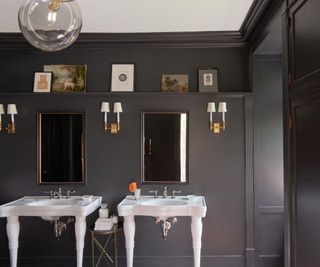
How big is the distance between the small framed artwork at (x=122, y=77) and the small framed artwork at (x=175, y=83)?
1.24 feet

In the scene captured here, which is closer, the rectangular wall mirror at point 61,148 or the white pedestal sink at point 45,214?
the white pedestal sink at point 45,214

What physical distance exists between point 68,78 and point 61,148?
0.83 meters

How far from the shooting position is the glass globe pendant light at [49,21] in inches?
70.0

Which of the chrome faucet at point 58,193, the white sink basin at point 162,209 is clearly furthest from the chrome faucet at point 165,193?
the chrome faucet at point 58,193

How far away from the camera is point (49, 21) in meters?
1.78

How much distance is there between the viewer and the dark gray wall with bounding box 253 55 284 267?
3934 mm

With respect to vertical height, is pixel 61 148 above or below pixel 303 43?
below

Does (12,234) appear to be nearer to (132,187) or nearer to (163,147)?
(132,187)

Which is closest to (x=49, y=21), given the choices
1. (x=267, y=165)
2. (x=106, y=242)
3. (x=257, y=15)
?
(x=257, y=15)

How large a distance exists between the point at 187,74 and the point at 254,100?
839mm

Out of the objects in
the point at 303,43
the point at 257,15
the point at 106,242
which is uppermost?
the point at 257,15

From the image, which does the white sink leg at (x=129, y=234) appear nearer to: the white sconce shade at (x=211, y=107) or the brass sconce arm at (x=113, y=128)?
the brass sconce arm at (x=113, y=128)

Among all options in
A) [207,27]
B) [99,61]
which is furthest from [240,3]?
[99,61]

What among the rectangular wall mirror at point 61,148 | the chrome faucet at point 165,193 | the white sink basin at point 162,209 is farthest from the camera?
the rectangular wall mirror at point 61,148
